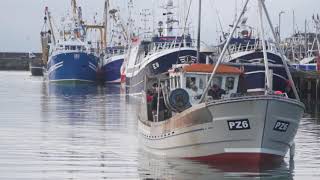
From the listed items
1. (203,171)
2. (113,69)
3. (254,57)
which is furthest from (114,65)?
(203,171)

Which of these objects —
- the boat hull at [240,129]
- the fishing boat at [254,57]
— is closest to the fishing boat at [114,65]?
the fishing boat at [254,57]

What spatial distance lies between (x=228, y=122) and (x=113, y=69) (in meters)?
105

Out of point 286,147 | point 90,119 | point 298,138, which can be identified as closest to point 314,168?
point 286,147

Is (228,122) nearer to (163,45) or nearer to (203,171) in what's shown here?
(203,171)

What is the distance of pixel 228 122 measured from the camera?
957 inches

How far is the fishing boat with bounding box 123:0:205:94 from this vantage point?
7481 cm

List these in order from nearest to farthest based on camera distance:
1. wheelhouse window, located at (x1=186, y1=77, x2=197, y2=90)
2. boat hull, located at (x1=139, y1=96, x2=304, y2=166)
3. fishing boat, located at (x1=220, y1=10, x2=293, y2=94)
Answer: boat hull, located at (x1=139, y1=96, x2=304, y2=166) < wheelhouse window, located at (x1=186, y1=77, x2=197, y2=90) < fishing boat, located at (x1=220, y1=10, x2=293, y2=94)

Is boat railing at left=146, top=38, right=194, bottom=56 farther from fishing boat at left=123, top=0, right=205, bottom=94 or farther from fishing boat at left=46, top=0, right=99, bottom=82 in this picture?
fishing boat at left=46, top=0, right=99, bottom=82

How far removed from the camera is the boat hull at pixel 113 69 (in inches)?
5012

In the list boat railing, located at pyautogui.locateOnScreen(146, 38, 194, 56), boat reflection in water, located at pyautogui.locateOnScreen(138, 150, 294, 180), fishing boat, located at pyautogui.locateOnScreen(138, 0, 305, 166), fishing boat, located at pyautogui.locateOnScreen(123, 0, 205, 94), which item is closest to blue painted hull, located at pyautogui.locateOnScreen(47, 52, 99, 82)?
fishing boat, located at pyautogui.locateOnScreen(123, 0, 205, 94)

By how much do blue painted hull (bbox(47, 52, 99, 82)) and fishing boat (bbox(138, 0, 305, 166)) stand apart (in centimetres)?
9518

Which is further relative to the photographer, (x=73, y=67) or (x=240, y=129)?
(x=73, y=67)

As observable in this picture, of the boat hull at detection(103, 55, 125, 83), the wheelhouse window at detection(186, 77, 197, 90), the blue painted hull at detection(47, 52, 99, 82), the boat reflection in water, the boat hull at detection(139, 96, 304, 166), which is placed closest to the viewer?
the boat reflection in water

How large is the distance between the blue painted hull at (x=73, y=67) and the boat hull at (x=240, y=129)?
320 feet
